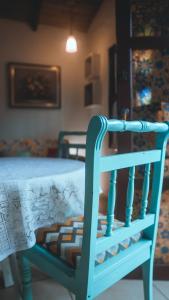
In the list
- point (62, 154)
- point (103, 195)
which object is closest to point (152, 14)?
point (62, 154)

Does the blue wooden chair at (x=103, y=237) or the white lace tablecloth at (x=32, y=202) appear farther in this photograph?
the white lace tablecloth at (x=32, y=202)

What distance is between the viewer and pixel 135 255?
1005 millimetres

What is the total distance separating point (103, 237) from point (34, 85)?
3.51 meters

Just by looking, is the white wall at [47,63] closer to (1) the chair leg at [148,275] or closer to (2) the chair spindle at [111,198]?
(1) the chair leg at [148,275]

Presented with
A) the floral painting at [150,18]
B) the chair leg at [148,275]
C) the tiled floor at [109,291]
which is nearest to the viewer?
the chair leg at [148,275]

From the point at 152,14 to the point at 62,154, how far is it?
3.64ft

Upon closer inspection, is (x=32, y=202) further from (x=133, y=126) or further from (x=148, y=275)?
(x=148, y=275)

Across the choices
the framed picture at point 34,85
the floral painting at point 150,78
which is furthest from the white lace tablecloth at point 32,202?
the framed picture at point 34,85

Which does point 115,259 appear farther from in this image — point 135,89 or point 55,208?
point 135,89

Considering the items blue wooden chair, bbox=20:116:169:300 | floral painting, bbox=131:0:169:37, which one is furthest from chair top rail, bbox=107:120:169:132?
floral painting, bbox=131:0:169:37

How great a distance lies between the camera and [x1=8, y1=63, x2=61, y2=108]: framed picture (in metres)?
3.96

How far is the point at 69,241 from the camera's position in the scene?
0.95 m

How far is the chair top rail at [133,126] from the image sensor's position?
0.71m

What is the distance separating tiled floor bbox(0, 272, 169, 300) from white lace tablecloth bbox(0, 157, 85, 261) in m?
0.65
